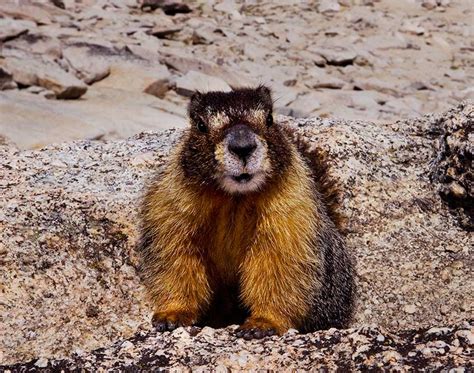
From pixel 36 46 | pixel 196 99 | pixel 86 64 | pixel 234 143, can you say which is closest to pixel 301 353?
pixel 234 143

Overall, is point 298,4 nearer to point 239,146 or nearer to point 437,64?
point 437,64

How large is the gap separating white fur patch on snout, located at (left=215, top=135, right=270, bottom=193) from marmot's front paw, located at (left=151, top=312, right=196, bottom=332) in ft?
2.65

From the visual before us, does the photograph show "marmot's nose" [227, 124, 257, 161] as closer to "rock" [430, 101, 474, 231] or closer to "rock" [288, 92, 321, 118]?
"rock" [430, 101, 474, 231]

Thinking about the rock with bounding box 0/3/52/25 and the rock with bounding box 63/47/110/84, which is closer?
the rock with bounding box 63/47/110/84

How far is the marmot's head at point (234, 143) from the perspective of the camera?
416 cm

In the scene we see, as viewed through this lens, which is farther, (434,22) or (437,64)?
(434,22)

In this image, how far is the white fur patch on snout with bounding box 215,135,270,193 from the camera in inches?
163

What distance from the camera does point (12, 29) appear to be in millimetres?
11875

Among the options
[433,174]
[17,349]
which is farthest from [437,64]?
[17,349]

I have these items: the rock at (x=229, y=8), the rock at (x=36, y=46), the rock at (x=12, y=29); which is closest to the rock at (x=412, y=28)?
the rock at (x=229, y=8)

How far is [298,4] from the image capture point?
16.0 m

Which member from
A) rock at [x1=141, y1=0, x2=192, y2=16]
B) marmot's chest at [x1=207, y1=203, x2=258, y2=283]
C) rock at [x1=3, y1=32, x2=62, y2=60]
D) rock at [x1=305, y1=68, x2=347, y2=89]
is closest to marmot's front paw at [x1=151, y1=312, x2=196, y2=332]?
marmot's chest at [x1=207, y1=203, x2=258, y2=283]

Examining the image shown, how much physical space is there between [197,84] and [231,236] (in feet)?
22.4

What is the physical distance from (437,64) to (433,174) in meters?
8.12
